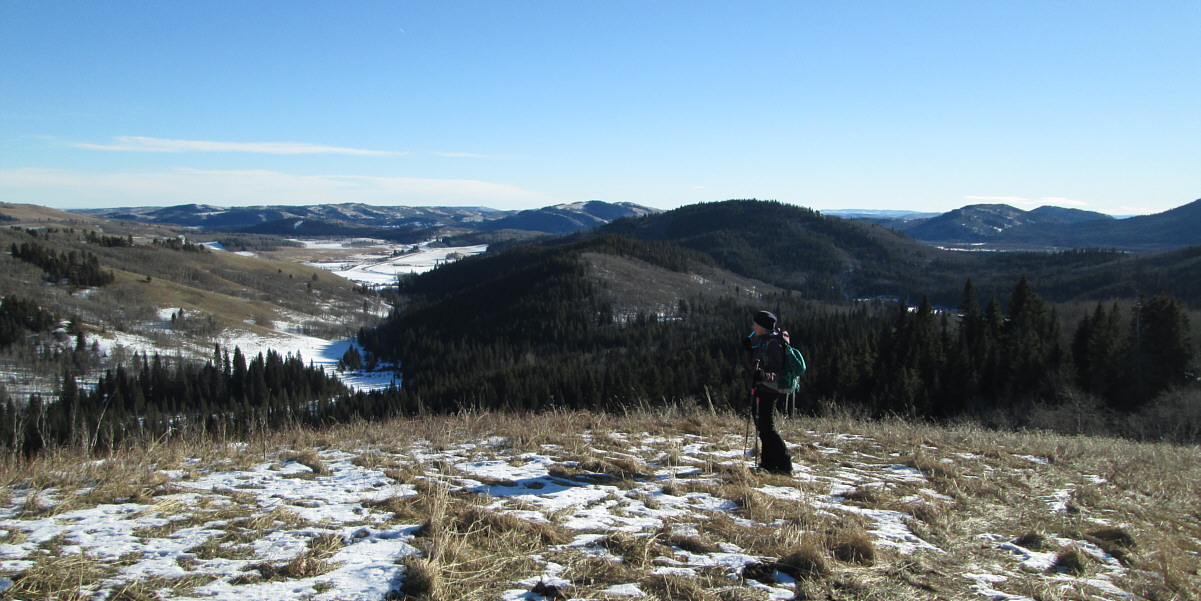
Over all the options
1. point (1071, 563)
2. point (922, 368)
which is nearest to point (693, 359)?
point (922, 368)

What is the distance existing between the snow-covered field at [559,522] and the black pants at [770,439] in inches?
12.0

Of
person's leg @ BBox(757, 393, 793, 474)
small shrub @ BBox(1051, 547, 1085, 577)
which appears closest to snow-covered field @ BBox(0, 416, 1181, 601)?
small shrub @ BBox(1051, 547, 1085, 577)

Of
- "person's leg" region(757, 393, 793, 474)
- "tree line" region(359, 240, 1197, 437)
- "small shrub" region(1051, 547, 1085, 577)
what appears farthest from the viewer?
"tree line" region(359, 240, 1197, 437)

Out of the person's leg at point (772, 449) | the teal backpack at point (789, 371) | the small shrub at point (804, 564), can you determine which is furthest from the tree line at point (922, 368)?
the small shrub at point (804, 564)

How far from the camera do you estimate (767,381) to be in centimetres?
816

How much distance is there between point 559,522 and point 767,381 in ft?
12.2

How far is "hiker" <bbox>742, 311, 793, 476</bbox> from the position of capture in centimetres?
814

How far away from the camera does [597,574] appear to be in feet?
16.3

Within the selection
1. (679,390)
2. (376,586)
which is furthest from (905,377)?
(376,586)

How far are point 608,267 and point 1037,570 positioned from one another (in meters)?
153

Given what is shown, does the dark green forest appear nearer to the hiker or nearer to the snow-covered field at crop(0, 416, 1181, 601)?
the hiker

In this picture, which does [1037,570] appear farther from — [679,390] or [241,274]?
[241,274]

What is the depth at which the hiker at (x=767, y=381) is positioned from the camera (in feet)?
26.7

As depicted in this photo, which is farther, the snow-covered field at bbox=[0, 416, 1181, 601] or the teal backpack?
the teal backpack
